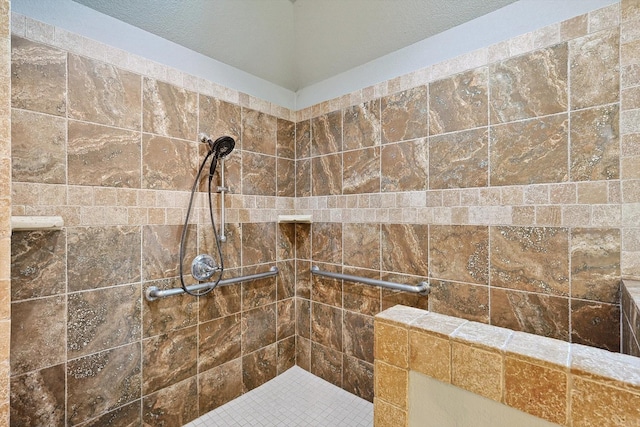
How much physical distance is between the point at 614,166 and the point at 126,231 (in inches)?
88.2

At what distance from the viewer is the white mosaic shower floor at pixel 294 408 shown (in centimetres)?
→ 169

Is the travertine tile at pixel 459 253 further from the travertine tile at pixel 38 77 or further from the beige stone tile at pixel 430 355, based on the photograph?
the travertine tile at pixel 38 77

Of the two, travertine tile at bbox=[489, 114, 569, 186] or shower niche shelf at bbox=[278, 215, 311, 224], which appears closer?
travertine tile at bbox=[489, 114, 569, 186]

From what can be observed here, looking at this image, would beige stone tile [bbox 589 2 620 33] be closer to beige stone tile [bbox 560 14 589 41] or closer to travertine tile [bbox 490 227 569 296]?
beige stone tile [bbox 560 14 589 41]

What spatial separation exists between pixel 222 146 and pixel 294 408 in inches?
67.3

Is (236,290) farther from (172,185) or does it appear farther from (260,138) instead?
(260,138)

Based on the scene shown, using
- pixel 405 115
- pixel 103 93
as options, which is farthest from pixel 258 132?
pixel 405 115

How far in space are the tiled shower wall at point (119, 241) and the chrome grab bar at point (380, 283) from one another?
0.47 meters

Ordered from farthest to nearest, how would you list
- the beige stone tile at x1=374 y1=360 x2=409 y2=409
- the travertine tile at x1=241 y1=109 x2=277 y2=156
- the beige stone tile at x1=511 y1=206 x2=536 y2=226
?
the travertine tile at x1=241 y1=109 x2=277 y2=156 → the beige stone tile at x1=511 y1=206 x2=536 y2=226 → the beige stone tile at x1=374 y1=360 x2=409 y2=409

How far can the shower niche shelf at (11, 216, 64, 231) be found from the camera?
3.52 feet

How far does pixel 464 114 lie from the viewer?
1.50m

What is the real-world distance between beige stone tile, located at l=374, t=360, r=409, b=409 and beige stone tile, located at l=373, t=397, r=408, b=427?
1 centimetres

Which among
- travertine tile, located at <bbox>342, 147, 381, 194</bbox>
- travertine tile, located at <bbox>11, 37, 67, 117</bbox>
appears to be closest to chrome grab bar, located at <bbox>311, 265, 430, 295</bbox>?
travertine tile, located at <bbox>342, 147, 381, 194</bbox>

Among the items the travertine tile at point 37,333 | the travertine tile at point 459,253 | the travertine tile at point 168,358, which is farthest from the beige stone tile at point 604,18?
the travertine tile at point 37,333
